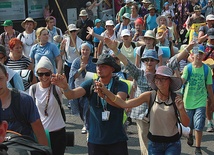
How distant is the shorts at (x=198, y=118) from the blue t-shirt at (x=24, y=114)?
3600mm

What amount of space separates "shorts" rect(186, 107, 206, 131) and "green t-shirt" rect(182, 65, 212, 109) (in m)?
0.07

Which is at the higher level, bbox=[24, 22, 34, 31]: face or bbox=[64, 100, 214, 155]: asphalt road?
bbox=[24, 22, 34, 31]: face

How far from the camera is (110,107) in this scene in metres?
5.41

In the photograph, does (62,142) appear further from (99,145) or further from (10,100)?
(10,100)

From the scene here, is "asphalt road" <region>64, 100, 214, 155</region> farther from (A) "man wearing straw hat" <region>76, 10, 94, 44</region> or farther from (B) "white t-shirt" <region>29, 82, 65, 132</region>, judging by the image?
(A) "man wearing straw hat" <region>76, 10, 94, 44</region>

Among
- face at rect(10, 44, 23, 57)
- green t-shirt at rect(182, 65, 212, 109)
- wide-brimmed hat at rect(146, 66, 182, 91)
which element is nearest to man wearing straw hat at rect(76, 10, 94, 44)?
face at rect(10, 44, 23, 57)

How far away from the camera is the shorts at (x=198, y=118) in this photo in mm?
7699

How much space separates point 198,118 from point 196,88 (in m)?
0.44

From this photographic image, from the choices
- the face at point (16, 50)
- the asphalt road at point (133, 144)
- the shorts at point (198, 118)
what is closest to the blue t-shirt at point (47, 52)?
the asphalt road at point (133, 144)

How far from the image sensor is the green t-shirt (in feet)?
25.4

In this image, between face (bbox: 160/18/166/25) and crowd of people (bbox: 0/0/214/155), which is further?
face (bbox: 160/18/166/25)

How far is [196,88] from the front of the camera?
7824 mm

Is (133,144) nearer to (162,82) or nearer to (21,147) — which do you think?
(162,82)

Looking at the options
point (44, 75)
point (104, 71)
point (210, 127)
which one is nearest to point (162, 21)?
point (210, 127)
